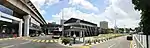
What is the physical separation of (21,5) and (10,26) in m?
45.0

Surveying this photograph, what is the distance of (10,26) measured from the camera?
110 meters

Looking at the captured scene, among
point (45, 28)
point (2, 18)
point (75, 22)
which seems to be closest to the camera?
point (2, 18)

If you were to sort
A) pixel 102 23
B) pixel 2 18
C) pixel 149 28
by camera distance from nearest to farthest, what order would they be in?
1. pixel 149 28
2. pixel 2 18
3. pixel 102 23

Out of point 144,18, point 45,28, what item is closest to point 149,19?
point 144,18

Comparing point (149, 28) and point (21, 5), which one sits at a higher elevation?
point (21, 5)

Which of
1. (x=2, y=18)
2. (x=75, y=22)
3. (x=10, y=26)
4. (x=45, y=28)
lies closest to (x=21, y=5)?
(x=2, y=18)

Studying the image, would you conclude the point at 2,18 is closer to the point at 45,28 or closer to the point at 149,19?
the point at 149,19

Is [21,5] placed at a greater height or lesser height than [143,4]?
greater

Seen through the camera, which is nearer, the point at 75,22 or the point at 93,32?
the point at 75,22

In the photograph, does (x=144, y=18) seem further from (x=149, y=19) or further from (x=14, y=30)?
(x=14, y=30)

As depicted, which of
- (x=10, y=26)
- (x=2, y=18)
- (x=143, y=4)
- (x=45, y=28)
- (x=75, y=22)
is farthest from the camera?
(x=45, y=28)

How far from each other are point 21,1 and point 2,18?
938 centimetres

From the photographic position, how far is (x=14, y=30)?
11394 centimetres

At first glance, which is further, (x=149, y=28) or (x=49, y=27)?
(x=49, y=27)
